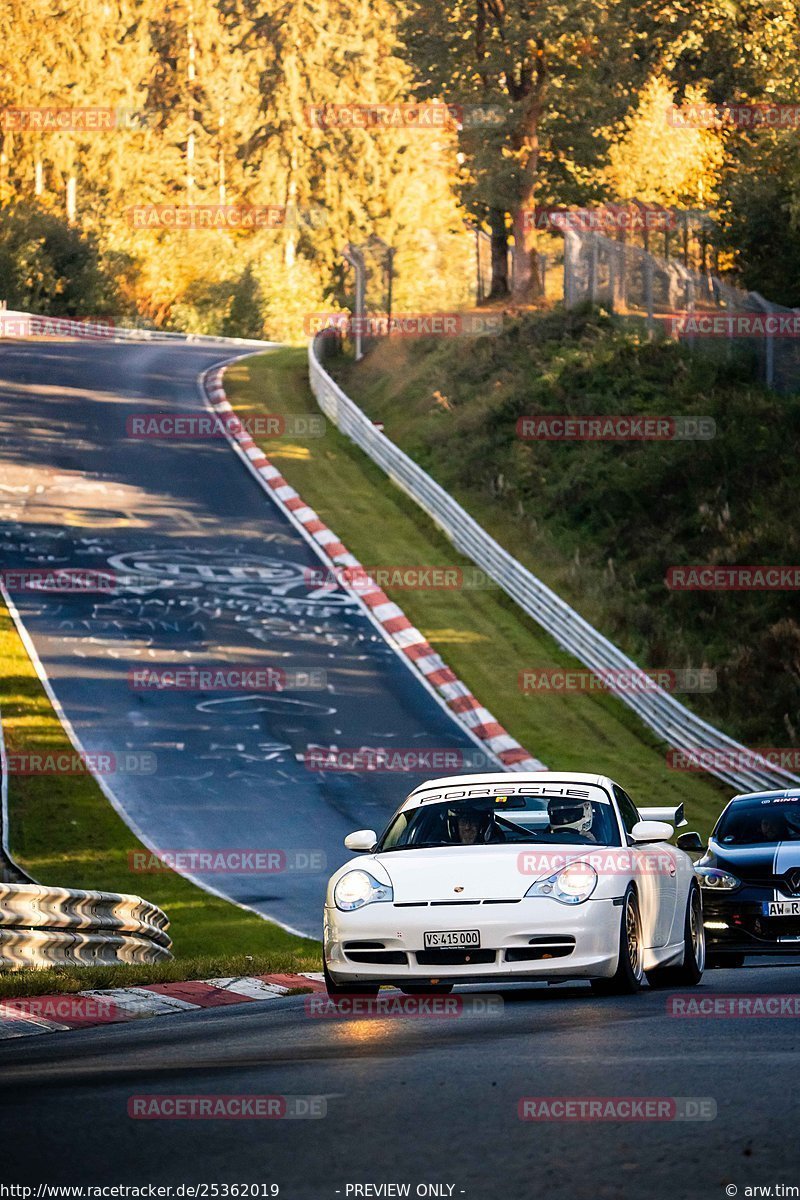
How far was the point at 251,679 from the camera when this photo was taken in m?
26.3

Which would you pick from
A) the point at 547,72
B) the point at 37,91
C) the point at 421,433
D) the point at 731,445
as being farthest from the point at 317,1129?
the point at 37,91

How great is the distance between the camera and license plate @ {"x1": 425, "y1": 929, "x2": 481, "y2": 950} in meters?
10.2

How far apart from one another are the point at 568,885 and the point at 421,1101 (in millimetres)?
3977

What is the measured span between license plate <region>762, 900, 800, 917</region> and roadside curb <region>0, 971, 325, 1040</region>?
372 cm

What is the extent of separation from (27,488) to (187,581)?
6606mm

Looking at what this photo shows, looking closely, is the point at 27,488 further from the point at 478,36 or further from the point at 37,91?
the point at 37,91
